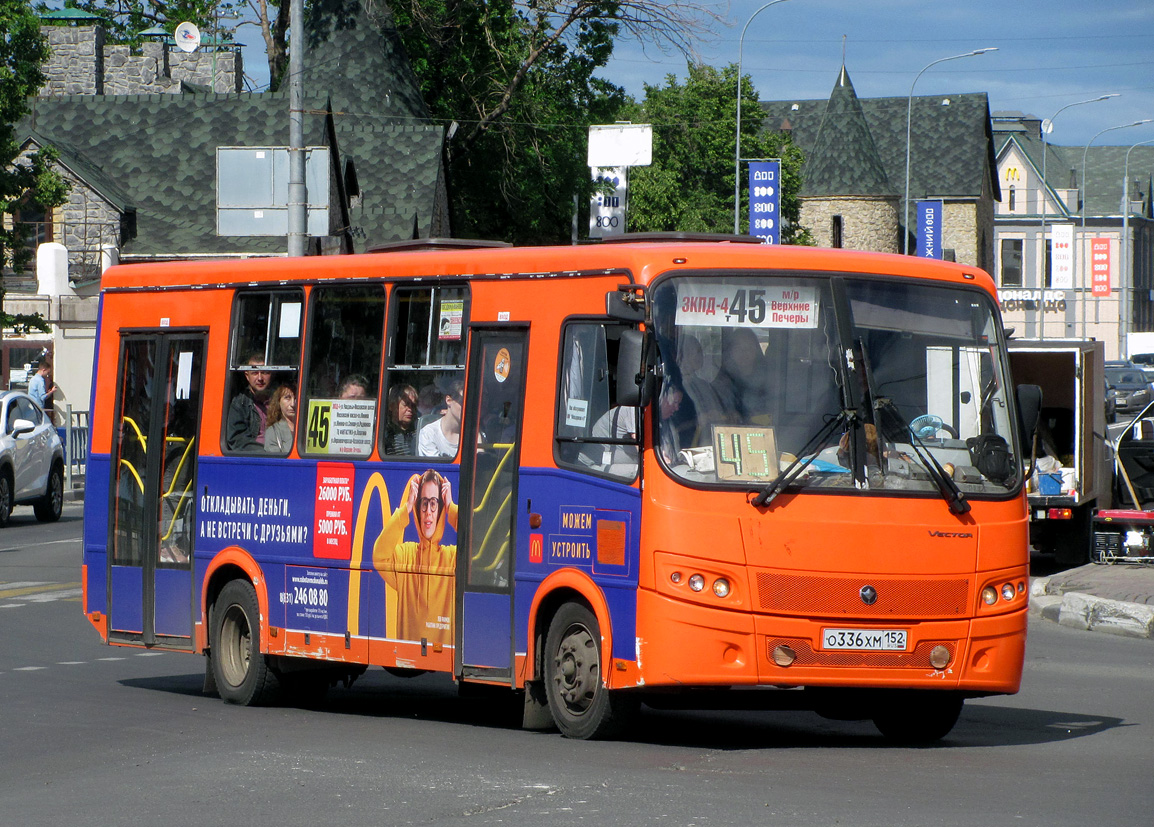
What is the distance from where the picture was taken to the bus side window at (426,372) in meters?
10.8

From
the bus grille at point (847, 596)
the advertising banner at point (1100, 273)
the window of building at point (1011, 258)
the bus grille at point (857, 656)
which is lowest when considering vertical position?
the bus grille at point (857, 656)

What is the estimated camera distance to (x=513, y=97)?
154ft

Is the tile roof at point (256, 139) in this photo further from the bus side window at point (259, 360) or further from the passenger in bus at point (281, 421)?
the passenger in bus at point (281, 421)

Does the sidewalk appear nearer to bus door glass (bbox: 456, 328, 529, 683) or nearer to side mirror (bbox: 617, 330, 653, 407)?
bus door glass (bbox: 456, 328, 529, 683)

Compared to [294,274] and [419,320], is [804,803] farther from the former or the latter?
[294,274]

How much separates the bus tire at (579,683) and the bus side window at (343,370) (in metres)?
2.10

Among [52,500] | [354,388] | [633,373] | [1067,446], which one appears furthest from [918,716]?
[52,500]

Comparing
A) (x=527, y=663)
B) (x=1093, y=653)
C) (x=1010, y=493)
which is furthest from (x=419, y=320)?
(x=1093, y=653)

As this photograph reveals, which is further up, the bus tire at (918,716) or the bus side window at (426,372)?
the bus side window at (426,372)

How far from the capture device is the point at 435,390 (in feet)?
35.8

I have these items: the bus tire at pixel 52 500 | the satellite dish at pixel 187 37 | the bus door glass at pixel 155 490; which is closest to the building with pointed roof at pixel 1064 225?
the satellite dish at pixel 187 37

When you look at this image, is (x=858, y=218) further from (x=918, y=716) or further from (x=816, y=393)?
(x=816, y=393)

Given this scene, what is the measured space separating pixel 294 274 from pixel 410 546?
2.16 m

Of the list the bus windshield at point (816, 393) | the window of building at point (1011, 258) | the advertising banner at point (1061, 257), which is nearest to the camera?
the bus windshield at point (816, 393)
